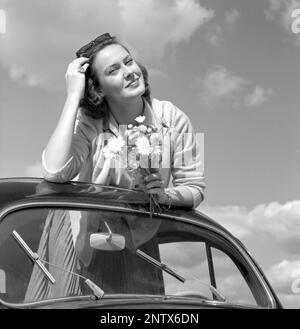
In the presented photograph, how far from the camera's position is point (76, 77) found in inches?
128

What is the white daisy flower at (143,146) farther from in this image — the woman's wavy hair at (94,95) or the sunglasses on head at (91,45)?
the sunglasses on head at (91,45)

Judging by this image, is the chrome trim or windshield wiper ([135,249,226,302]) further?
windshield wiper ([135,249,226,302])

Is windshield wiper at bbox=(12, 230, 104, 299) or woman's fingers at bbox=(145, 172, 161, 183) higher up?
woman's fingers at bbox=(145, 172, 161, 183)

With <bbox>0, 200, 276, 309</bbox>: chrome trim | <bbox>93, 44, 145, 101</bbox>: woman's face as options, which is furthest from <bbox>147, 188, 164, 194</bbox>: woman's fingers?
<bbox>93, 44, 145, 101</bbox>: woman's face

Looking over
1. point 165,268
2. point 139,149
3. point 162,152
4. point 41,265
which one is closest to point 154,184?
point 139,149

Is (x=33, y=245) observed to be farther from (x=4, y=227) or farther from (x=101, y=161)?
(x=101, y=161)

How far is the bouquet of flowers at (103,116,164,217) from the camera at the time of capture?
308cm

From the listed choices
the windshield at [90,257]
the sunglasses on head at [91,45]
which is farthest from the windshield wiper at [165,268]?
the sunglasses on head at [91,45]

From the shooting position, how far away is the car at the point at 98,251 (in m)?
2.53

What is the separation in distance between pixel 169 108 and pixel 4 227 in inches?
47.5

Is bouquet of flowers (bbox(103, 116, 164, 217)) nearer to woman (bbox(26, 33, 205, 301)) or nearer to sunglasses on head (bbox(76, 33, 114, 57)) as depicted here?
woman (bbox(26, 33, 205, 301))

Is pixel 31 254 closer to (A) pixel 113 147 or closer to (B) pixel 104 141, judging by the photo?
(A) pixel 113 147

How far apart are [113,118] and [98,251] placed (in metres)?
0.84

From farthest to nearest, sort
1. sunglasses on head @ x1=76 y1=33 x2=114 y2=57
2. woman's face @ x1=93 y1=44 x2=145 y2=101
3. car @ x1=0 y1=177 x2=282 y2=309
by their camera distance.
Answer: sunglasses on head @ x1=76 y1=33 x2=114 y2=57 < woman's face @ x1=93 y1=44 x2=145 y2=101 < car @ x1=0 y1=177 x2=282 y2=309
